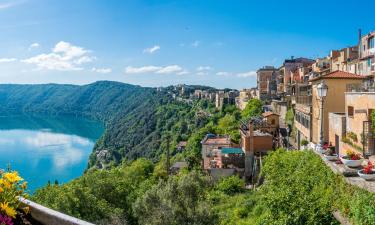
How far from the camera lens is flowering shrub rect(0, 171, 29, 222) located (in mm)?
2855

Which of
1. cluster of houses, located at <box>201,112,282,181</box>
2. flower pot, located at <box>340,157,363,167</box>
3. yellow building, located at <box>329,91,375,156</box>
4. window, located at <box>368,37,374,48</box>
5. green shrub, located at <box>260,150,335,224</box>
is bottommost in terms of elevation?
cluster of houses, located at <box>201,112,282,181</box>

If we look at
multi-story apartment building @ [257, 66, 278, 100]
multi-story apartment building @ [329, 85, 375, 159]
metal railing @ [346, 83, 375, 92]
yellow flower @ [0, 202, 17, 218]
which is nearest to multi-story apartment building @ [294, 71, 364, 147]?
metal railing @ [346, 83, 375, 92]

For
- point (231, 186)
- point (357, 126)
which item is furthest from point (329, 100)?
point (231, 186)

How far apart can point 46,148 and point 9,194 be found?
120m

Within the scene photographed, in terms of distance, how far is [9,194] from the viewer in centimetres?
313

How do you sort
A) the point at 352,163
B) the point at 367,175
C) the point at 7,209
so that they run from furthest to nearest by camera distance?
the point at 352,163
the point at 367,175
the point at 7,209

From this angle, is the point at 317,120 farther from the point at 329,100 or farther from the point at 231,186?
the point at 231,186

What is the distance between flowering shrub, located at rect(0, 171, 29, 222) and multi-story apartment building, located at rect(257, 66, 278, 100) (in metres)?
68.5

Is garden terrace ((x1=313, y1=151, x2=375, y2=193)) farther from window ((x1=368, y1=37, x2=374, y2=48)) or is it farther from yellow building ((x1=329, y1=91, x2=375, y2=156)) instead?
window ((x1=368, y1=37, x2=374, y2=48))

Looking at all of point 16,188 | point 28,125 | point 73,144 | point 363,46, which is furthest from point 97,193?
point 28,125

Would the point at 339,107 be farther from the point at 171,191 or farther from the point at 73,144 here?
the point at 73,144

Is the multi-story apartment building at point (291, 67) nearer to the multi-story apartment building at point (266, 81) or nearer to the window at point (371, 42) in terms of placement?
the multi-story apartment building at point (266, 81)

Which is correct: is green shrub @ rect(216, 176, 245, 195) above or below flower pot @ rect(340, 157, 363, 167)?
below

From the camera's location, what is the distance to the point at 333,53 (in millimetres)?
50656
